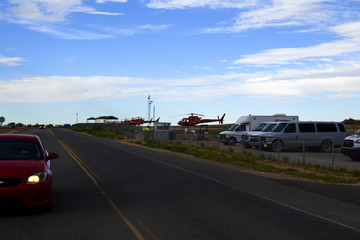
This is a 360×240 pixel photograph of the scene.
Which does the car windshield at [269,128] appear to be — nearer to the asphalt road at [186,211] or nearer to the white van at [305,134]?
the white van at [305,134]

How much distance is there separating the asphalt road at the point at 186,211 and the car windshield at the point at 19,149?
1188 mm

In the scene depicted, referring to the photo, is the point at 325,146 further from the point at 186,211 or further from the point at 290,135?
the point at 186,211

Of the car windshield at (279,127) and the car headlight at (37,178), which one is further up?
the car windshield at (279,127)

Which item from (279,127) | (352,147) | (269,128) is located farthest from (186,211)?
(269,128)

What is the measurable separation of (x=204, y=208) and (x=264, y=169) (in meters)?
11.5

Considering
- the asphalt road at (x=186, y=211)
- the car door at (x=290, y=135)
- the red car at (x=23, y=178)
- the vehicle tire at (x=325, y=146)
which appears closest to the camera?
the asphalt road at (x=186, y=211)

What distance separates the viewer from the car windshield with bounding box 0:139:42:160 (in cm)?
957

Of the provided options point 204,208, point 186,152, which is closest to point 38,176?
point 204,208

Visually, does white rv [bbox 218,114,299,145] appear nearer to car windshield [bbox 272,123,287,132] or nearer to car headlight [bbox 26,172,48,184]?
car windshield [bbox 272,123,287,132]

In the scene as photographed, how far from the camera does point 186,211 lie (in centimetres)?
938

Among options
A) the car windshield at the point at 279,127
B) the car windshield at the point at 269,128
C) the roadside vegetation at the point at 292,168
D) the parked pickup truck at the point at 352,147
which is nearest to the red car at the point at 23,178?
the roadside vegetation at the point at 292,168

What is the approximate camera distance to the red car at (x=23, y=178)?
8.27 metres

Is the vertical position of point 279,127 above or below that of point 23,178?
above

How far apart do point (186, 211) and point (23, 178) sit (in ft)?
11.3
